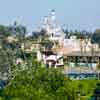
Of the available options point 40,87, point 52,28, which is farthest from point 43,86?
point 52,28

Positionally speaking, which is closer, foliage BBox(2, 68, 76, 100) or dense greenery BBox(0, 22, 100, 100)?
foliage BBox(2, 68, 76, 100)

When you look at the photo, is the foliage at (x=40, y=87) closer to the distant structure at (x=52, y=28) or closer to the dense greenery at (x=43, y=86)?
the dense greenery at (x=43, y=86)

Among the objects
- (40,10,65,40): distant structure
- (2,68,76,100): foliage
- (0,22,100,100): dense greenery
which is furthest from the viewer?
(40,10,65,40): distant structure

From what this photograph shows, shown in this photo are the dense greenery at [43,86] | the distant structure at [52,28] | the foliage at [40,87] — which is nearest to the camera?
the foliage at [40,87]

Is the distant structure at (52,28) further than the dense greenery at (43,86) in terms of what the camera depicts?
Yes

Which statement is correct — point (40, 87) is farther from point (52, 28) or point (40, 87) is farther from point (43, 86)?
point (52, 28)

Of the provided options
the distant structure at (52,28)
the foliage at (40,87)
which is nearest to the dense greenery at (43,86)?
the foliage at (40,87)

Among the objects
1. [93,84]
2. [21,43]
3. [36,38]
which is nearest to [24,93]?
[93,84]

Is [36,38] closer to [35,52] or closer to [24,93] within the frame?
[35,52]

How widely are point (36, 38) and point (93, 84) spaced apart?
29.6 m

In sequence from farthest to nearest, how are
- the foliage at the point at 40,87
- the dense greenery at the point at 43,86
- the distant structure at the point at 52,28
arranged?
the distant structure at the point at 52,28
the dense greenery at the point at 43,86
the foliage at the point at 40,87

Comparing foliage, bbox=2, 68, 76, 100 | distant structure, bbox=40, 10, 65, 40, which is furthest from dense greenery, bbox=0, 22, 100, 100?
distant structure, bbox=40, 10, 65, 40

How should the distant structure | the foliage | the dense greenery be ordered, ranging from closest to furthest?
1. the foliage
2. the dense greenery
3. the distant structure

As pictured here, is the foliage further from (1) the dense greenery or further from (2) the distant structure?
(2) the distant structure
